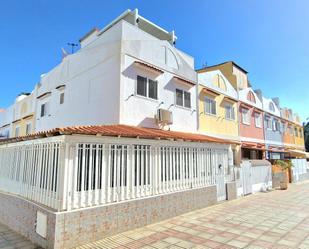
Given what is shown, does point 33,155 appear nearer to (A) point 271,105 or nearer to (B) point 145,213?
(B) point 145,213

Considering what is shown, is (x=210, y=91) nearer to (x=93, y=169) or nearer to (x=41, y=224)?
(x=93, y=169)

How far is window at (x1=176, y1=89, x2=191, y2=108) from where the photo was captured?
54.3ft


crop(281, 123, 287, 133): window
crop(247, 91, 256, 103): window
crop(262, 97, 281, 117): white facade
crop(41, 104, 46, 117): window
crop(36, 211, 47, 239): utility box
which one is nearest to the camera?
crop(36, 211, 47, 239): utility box

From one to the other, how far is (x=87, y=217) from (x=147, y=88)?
8730 mm

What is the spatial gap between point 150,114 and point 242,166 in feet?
27.8

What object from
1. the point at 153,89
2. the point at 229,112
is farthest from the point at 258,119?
the point at 153,89

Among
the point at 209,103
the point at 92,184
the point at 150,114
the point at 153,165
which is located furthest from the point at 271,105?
the point at 92,184

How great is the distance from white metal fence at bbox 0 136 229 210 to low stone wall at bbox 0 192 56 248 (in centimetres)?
31

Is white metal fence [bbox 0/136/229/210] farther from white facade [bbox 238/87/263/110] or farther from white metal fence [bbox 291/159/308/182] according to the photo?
white metal fence [bbox 291/159/308/182]

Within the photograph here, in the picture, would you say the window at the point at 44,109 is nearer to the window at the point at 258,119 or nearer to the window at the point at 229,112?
the window at the point at 229,112

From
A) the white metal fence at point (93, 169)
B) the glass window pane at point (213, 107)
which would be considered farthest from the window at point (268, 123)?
the white metal fence at point (93, 169)

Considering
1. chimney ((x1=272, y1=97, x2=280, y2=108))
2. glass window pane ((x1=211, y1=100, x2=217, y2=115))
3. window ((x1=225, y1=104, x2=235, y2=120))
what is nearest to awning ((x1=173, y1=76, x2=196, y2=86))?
glass window pane ((x1=211, y1=100, x2=217, y2=115))

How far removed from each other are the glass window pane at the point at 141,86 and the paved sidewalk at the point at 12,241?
889cm

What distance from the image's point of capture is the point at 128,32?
13.8m
